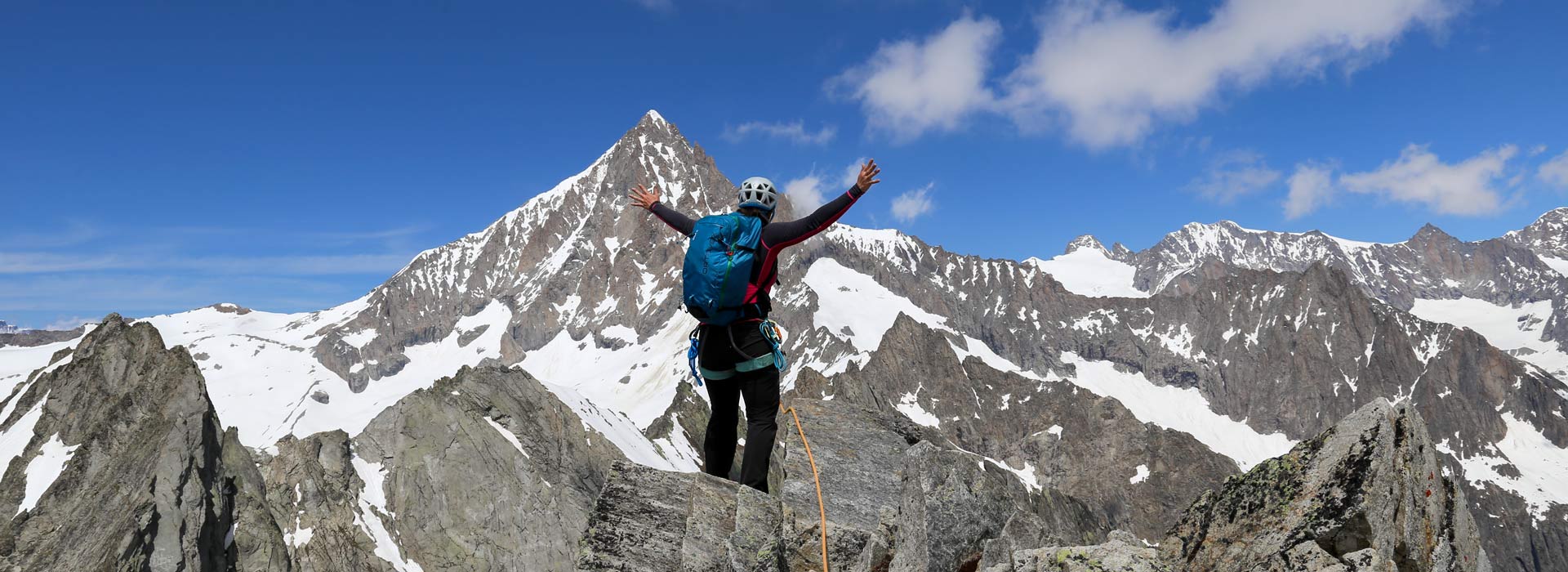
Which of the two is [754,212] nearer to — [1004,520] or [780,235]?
[780,235]

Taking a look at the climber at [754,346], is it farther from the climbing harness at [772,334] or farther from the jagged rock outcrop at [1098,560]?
the jagged rock outcrop at [1098,560]

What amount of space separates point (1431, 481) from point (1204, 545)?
6.77 ft

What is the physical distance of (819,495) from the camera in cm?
1239

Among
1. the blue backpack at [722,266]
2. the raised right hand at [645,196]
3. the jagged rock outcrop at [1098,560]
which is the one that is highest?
the raised right hand at [645,196]

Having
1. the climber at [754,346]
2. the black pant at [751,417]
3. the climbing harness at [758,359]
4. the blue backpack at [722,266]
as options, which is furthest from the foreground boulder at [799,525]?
the blue backpack at [722,266]

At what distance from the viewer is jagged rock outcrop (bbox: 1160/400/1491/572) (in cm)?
720

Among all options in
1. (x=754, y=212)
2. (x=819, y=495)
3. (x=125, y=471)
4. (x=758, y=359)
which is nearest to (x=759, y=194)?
(x=754, y=212)

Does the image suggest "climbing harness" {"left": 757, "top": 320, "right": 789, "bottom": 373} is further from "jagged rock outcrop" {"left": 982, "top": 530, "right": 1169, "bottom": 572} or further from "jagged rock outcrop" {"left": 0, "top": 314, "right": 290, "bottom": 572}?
"jagged rock outcrop" {"left": 0, "top": 314, "right": 290, "bottom": 572}

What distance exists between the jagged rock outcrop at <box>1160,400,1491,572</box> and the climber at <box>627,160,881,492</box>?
5225 millimetres

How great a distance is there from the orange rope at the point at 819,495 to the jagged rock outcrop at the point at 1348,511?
15.6ft

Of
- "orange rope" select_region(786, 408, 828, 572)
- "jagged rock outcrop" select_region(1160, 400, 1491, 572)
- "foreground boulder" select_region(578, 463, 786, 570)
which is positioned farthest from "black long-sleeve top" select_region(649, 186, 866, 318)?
"jagged rock outcrop" select_region(1160, 400, 1491, 572)

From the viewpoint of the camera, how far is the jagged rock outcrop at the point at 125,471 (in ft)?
157

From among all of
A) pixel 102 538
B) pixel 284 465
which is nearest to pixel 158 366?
pixel 102 538

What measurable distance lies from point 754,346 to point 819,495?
257 centimetres
